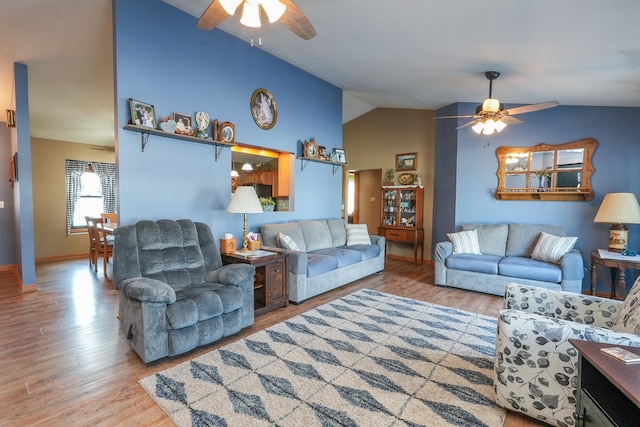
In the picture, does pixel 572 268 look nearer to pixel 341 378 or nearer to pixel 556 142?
pixel 556 142

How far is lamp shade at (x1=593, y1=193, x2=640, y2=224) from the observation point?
3.70 metres

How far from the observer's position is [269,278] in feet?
11.3

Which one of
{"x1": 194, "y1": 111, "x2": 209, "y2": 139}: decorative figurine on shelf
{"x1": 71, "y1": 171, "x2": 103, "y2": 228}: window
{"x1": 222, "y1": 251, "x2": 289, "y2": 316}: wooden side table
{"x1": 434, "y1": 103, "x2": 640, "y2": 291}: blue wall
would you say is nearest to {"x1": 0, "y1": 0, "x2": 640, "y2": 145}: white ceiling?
{"x1": 434, "y1": 103, "x2": 640, "y2": 291}: blue wall

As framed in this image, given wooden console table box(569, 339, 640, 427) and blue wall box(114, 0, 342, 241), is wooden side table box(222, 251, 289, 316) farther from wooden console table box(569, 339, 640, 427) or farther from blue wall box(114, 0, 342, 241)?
wooden console table box(569, 339, 640, 427)

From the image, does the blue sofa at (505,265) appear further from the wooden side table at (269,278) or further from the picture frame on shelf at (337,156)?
the wooden side table at (269,278)

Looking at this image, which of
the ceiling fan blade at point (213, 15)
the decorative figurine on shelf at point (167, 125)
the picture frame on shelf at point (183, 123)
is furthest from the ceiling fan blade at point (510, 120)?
the decorative figurine on shelf at point (167, 125)

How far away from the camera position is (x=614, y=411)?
3.98 feet

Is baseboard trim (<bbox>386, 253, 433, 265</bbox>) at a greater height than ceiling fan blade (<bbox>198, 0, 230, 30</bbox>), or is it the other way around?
ceiling fan blade (<bbox>198, 0, 230, 30</bbox>)

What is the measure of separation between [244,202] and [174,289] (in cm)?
111

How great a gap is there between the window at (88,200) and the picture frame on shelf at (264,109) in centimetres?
487

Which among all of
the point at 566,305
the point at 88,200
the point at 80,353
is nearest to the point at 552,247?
the point at 566,305

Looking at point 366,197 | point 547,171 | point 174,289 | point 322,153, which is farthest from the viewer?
point 366,197

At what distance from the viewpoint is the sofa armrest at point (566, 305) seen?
209 cm

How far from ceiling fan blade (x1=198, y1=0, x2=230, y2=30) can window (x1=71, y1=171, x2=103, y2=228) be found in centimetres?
631
